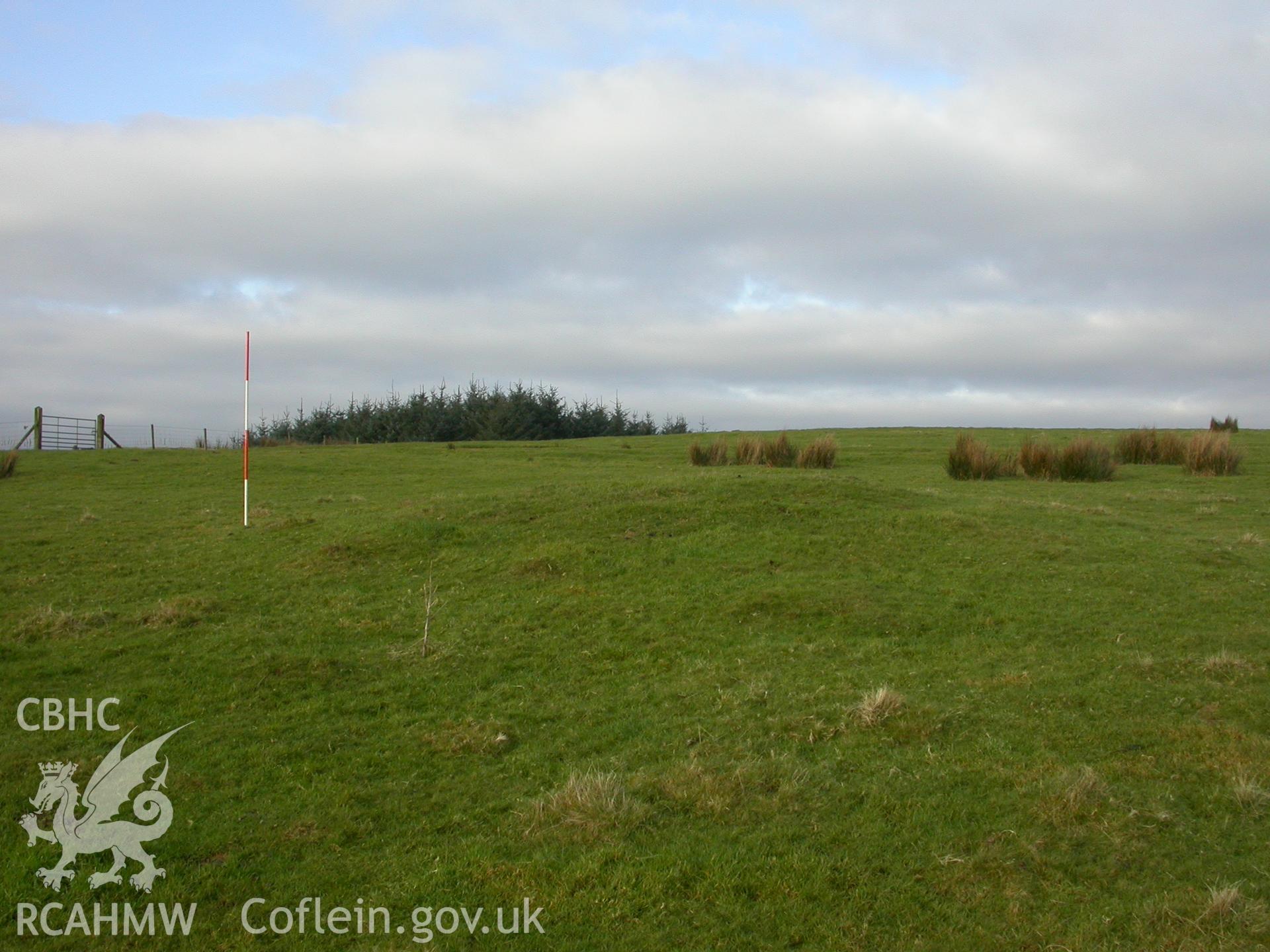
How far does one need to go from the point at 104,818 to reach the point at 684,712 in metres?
4.38

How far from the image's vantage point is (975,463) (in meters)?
26.2

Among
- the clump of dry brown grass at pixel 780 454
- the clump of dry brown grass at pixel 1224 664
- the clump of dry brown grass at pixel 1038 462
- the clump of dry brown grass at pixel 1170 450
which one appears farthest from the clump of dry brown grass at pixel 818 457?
the clump of dry brown grass at pixel 1224 664

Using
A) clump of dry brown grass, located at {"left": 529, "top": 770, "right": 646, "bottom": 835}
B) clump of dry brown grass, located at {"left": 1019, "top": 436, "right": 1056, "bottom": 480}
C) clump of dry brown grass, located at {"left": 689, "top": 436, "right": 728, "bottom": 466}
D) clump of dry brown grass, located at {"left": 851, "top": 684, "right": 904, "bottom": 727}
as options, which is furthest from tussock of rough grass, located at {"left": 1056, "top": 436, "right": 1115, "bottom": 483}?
clump of dry brown grass, located at {"left": 529, "top": 770, "right": 646, "bottom": 835}

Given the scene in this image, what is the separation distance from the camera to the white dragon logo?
533 cm

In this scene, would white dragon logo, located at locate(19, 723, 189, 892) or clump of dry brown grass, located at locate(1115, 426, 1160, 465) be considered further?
clump of dry brown grass, located at locate(1115, 426, 1160, 465)

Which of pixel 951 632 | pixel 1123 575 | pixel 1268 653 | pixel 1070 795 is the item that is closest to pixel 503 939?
pixel 1070 795

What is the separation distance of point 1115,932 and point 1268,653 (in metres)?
6.09

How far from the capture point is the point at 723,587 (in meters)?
12.0

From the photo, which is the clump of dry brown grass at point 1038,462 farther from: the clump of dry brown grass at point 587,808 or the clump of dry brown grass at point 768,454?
the clump of dry brown grass at point 587,808

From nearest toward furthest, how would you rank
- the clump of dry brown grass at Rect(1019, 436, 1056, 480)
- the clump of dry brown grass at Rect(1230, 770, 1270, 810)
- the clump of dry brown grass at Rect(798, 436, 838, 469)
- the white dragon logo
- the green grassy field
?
the green grassy field, the white dragon logo, the clump of dry brown grass at Rect(1230, 770, 1270, 810), the clump of dry brown grass at Rect(1019, 436, 1056, 480), the clump of dry brown grass at Rect(798, 436, 838, 469)

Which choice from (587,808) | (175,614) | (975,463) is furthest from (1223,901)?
(975,463)

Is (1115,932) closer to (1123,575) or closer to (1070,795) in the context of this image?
(1070,795)

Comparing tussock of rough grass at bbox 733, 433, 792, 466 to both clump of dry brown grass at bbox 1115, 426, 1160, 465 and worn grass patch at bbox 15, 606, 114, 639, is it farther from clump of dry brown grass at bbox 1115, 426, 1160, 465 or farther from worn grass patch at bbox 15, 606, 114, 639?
worn grass patch at bbox 15, 606, 114, 639

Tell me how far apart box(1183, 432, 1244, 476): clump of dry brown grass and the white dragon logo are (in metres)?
27.5
